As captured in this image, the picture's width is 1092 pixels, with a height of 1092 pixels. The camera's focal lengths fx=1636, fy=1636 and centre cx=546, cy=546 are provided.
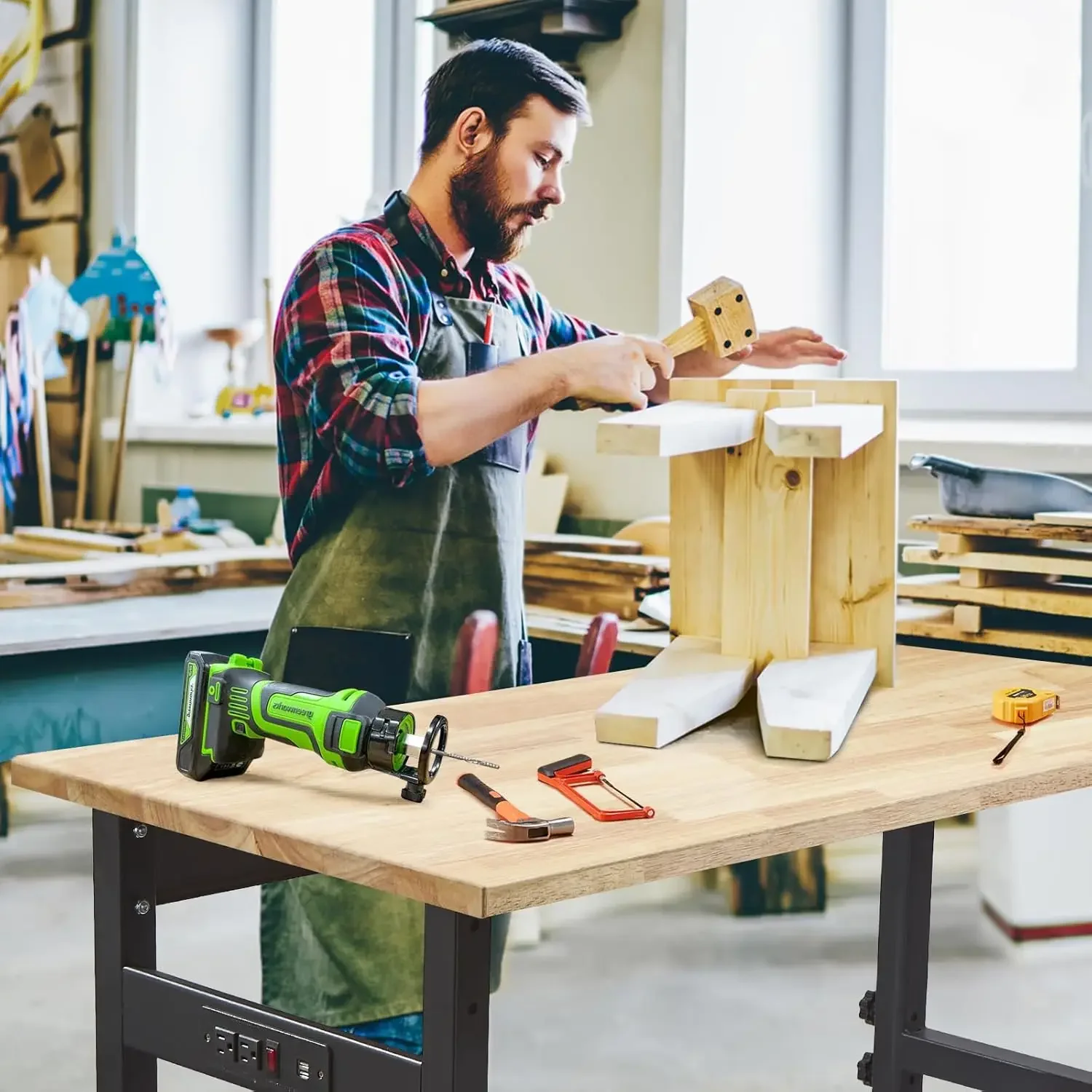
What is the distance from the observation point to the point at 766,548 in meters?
1.71

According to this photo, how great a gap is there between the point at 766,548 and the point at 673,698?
24cm

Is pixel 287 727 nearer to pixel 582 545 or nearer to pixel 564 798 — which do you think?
pixel 564 798

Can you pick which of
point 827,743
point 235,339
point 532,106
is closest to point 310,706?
point 827,743

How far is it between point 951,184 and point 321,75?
1.80 meters

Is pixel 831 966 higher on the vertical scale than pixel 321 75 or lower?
lower

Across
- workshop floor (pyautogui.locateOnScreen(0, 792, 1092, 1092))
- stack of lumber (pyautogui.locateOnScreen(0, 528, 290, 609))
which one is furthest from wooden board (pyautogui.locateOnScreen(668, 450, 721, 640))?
stack of lumber (pyautogui.locateOnScreen(0, 528, 290, 609))

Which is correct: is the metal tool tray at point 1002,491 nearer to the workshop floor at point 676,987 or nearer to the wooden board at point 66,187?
the workshop floor at point 676,987

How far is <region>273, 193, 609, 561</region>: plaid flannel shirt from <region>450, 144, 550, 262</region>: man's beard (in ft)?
0.16

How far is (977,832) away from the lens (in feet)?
10.2

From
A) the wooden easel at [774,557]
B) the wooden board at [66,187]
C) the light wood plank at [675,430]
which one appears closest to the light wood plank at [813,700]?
the wooden easel at [774,557]

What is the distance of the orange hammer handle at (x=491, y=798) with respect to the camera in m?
1.23

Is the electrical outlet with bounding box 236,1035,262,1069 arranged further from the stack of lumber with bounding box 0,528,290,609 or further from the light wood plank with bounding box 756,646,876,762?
the stack of lumber with bounding box 0,528,290,609

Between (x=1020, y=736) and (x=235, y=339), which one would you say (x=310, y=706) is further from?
(x=235, y=339)

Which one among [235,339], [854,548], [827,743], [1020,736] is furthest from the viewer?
[235,339]
